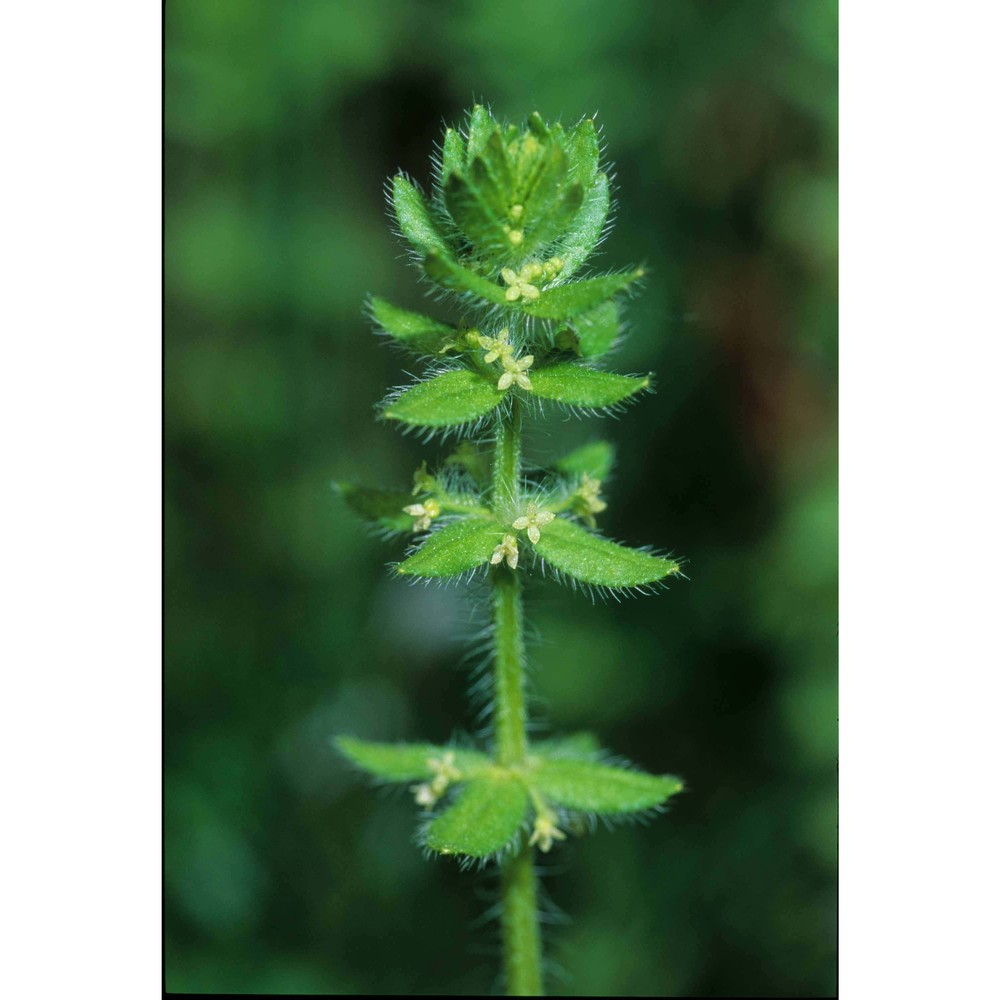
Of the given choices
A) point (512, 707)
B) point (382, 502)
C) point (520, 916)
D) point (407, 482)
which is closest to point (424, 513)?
point (382, 502)

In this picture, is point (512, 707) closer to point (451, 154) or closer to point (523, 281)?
point (523, 281)

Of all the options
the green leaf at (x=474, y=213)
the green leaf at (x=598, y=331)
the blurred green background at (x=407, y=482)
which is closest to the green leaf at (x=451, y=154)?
the green leaf at (x=474, y=213)

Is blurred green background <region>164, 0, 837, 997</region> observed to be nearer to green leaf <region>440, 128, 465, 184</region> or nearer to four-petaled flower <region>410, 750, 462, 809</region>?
four-petaled flower <region>410, 750, 462, 809</region>

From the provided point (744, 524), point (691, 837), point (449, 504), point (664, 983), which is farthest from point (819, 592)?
point (449, 504)

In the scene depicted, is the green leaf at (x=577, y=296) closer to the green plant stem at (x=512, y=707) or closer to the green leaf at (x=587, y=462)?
the green plant stem at (x=512, y=707)

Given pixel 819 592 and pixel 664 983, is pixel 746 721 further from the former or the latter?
pixel 664 983

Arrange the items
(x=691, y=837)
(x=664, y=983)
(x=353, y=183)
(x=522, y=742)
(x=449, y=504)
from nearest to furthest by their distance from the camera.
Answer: (x=449, y=504), (x=522, y=742), (x=664, y=983), (x=691, y=837), (x=353, y=183)
